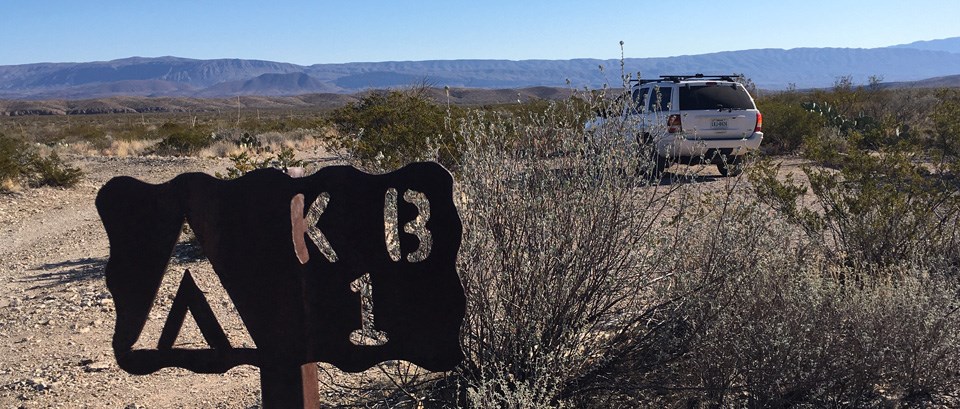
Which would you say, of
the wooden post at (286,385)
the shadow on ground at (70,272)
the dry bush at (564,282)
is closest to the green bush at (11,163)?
the shadow on ground at (70,272)

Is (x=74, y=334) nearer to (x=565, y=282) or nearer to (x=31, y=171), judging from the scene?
(x=565, y=282)

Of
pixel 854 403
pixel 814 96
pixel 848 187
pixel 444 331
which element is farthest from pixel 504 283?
pixel 814 96

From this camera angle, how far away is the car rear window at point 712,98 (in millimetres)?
12633

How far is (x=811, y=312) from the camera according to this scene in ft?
12.2

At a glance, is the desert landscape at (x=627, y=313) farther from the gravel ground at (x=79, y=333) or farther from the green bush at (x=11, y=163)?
the green bush at (x=11, y=163)

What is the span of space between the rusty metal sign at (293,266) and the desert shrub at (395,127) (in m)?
6.96

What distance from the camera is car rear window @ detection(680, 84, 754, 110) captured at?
12633 mm

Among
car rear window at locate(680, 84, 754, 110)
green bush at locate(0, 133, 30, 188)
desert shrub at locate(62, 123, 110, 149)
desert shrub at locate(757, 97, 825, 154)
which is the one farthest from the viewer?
desert shrub at locate(62, 123, 110, 149)

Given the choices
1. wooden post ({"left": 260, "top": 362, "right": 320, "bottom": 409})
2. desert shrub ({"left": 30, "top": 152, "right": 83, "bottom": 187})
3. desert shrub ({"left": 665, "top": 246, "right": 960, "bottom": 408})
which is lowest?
desert shrub ({"left": 30, "top": 152, "right": 83, "bottom": 187})

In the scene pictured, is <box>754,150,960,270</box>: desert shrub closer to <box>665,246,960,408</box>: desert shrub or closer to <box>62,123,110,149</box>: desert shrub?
<box>665,246,960,408</box>: desert shrub

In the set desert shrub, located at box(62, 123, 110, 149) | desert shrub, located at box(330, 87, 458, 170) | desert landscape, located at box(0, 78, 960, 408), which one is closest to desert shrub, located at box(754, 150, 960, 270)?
desert landscape, located at box(0, 78, 960, 408)

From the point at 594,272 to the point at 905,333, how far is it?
4.63 ft

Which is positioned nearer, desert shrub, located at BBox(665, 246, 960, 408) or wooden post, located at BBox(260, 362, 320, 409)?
wooden post, located at BBox(260, 362, 320, 409)

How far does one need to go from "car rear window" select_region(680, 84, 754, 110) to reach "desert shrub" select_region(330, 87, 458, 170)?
12.0 ft
